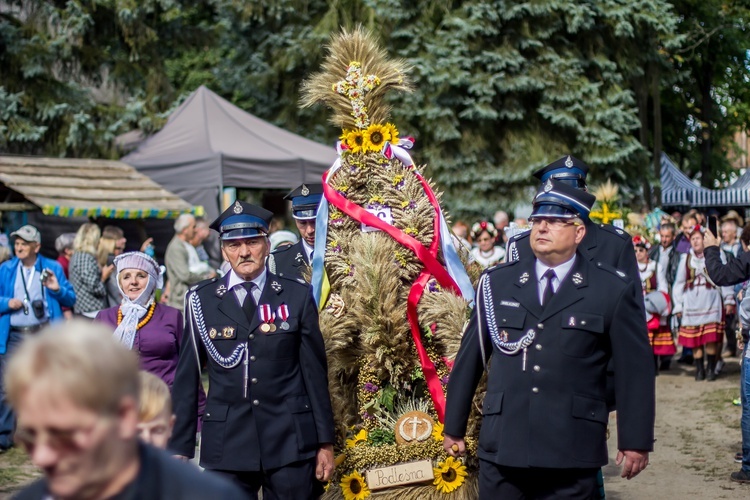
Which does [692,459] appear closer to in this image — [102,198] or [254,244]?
[254,244]

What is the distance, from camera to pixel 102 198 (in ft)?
45.6

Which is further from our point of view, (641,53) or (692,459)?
(641,53)

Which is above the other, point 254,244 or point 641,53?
point 641,53

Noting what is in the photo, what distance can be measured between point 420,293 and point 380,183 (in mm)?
704

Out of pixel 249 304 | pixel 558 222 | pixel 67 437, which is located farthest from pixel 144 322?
pixel 67 437

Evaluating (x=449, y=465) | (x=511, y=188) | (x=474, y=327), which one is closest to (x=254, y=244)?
(x=474, y=327)

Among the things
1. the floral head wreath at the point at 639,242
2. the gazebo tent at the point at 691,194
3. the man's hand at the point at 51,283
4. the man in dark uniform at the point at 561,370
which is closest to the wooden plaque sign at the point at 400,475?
the man in dark uniform at the point at 561,370

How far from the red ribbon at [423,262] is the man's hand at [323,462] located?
39.5 inches

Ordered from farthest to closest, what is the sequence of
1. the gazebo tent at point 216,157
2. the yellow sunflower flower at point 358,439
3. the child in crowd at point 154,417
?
the gazebo tent at point 216,157 → the yellow sunflower flower at point 358,439 → the child in crowd at point 154,417

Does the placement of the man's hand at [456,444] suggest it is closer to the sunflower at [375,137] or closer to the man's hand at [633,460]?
the man's hand at [633,460]

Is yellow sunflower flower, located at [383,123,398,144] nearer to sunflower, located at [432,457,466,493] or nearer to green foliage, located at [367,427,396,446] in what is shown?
green foliage, located at [367,427,396,446]

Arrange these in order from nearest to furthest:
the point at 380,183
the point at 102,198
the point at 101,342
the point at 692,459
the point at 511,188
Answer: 1. the point at 101,342
2. the point at 380,183
3. the point at 692,459
4. the point at 102,198
5. the point at 511,188

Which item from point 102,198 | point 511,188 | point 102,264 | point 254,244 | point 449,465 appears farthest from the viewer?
point 511,188

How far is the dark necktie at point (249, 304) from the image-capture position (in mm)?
5363
